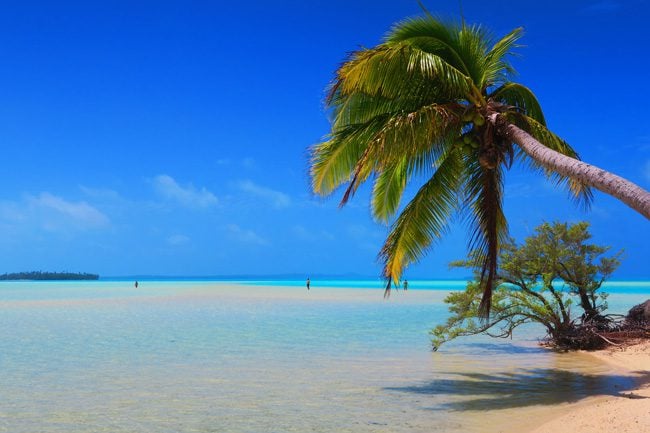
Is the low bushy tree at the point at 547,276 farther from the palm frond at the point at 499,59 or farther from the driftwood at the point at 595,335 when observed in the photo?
the palm frond at the point at 499,59

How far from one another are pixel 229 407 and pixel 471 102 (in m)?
5.77

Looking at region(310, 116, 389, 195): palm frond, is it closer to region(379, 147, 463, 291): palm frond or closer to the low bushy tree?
region(379, 147, 463, 291): palm frond

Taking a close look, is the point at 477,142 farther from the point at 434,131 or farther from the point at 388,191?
the point at 388,191

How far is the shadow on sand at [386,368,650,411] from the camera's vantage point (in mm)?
8383

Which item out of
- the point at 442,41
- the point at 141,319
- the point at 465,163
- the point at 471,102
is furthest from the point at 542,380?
the point at 141,319

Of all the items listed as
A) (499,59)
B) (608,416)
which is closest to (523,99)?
(499,59)

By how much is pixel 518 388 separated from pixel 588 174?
14.8 feet

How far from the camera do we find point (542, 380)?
10.2 meters

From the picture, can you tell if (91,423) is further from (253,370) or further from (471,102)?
(471,102)

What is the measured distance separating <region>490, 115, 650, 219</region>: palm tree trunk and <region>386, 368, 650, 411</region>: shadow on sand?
3509mm

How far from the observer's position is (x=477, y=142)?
28.7 ft

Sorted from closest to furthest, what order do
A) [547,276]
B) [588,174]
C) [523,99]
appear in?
[588,174], [523,99], [547,276]

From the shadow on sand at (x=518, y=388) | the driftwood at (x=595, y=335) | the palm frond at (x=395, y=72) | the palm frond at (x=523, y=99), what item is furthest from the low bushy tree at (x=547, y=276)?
the palm frond at (x=395, y=72)

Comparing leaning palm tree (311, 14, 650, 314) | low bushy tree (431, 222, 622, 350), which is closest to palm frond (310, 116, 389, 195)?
leaning palm tree (311, 14, 650, 314)
